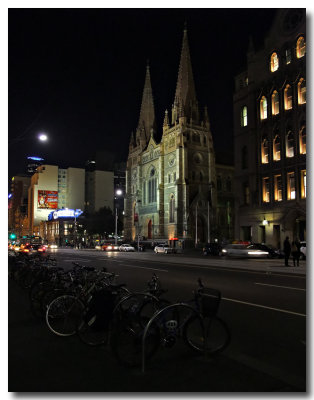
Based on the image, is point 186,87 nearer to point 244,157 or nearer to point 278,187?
point 244,157

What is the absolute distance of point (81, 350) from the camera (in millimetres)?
6402

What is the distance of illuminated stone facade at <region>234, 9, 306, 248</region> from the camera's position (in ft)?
128

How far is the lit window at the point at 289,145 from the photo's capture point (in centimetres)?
4020

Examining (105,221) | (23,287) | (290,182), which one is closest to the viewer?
(23,287)

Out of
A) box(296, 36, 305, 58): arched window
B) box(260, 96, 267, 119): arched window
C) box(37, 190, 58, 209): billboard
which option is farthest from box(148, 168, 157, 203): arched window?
box(37, 190, 58, 209): billboard

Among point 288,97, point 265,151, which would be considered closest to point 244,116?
point 265,151

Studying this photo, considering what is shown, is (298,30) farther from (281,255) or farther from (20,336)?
(20,336)

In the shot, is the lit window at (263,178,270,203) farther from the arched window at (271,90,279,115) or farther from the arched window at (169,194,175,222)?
the arched window at (169,194,175,222)

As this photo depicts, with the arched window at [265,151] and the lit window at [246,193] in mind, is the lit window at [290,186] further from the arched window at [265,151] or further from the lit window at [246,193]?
the lit window at [246,193]

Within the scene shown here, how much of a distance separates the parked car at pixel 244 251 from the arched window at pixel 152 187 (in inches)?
2006

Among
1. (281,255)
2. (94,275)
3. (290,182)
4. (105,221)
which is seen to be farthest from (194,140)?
(94,275)

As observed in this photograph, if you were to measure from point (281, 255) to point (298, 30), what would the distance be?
23.1 m

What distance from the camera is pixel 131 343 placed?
18.9ft

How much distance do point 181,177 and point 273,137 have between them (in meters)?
39.1
